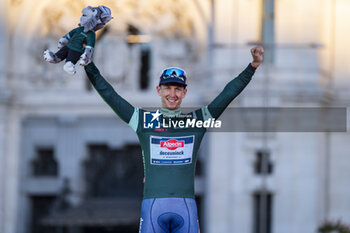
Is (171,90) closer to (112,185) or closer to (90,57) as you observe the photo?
→ (90,57)

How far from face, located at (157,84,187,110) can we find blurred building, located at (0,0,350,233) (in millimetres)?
9317

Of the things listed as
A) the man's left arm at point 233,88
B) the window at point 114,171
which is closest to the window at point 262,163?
the window at point 114,171

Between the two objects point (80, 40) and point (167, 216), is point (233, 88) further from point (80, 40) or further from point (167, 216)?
point (80, 40)

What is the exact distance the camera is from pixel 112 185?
53.0 ft

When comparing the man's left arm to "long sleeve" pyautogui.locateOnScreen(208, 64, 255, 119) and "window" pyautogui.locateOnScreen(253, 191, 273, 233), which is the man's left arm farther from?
"window" pyautogui.locateOnScreen(253, 191, 273, 233)

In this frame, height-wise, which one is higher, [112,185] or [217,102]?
[217,102]

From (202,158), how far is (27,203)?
425 cm

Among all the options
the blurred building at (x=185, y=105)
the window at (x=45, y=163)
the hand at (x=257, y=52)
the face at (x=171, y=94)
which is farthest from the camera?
the window at (x=45, y=163)

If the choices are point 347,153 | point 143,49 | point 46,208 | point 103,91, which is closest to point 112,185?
point 46,208

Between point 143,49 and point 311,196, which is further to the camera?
point 143,49

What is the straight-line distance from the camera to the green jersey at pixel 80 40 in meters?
4.87

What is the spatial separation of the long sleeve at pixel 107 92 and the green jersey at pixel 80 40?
147 millimetres

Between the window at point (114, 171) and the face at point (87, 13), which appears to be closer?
the face at point (87, 13)

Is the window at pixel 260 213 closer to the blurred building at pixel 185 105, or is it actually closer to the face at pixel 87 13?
the blurred building at pixel 185 105
